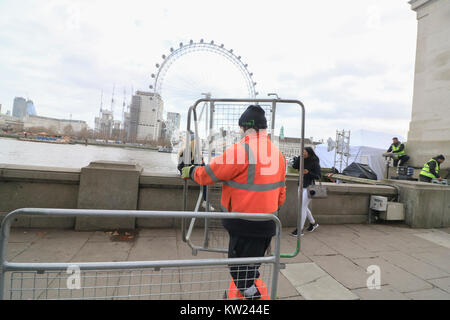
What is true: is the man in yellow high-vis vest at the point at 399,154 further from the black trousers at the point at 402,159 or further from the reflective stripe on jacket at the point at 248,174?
the reflective stripe on jacket at the point at 248,174

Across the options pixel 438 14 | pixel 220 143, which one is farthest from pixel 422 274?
pixel 438 14

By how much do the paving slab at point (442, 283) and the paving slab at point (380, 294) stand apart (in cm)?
68

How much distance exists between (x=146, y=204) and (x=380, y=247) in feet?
14.3

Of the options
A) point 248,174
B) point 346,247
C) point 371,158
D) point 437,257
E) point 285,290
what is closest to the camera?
point 248,174

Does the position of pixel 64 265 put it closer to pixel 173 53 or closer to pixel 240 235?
pixel 240 235

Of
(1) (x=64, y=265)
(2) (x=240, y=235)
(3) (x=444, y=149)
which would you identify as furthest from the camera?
(3) (x=444, y=149)

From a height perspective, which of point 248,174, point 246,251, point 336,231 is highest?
point 248,174

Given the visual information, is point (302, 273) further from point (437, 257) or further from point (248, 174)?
point (437, 257)

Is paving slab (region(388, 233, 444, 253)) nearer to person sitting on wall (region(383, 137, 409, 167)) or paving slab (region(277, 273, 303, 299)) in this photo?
paving slab (region(277, 273, 303, 299))

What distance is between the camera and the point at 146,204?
4445 millimetres

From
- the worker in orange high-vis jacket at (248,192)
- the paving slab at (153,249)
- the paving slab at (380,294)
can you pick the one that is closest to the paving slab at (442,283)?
the paving slab at (380,294)

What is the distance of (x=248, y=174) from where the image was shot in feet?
6.51

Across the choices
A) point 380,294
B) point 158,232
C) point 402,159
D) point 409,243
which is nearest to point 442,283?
point 380,294

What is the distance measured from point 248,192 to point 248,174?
157mm
